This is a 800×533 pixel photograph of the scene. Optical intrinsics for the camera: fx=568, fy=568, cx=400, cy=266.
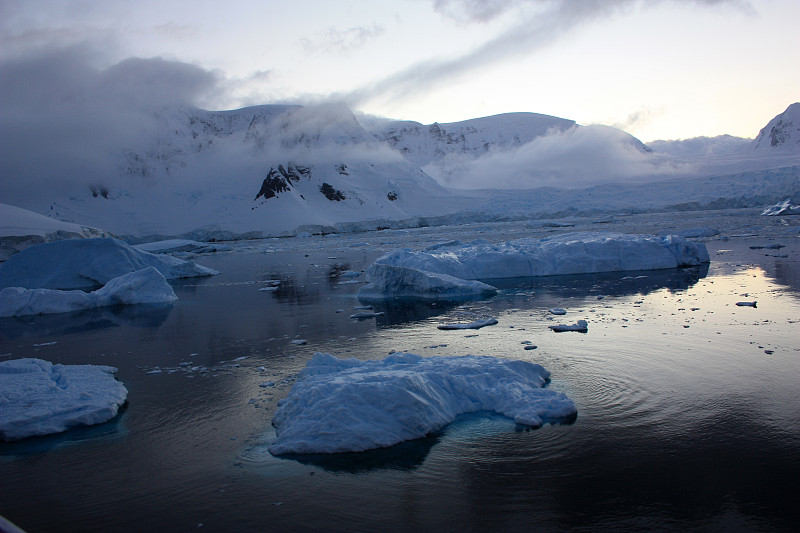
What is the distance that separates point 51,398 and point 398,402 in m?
3.74

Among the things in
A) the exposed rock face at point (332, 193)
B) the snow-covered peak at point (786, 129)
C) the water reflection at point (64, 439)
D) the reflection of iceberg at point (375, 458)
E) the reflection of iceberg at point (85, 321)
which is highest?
the snow-covered peak at point (786, 129)

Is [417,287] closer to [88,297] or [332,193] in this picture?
[88,297]

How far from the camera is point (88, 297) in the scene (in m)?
14.3

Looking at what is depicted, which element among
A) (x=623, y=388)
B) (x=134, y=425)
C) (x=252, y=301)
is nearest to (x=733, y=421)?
(x=623, y=388)

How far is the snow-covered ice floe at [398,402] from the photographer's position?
4.83 metres

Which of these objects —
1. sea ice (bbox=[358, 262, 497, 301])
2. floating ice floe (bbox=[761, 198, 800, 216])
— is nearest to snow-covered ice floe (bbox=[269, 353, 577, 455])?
sea ice (bbox=[358, 262, 497, 301])

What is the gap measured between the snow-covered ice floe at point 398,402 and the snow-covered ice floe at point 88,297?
1021cm

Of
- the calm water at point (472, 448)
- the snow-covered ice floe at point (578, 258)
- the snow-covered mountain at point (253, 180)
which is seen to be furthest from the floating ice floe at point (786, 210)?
the snow-covered mountain at point (253, 180)

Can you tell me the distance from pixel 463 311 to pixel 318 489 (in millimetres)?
7026

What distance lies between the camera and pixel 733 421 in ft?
16.3

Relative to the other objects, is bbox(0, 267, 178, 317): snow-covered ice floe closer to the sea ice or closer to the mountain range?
the sea ice

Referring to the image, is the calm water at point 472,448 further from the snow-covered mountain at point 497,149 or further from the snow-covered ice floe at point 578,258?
the snow-covered mountain at point 497,149

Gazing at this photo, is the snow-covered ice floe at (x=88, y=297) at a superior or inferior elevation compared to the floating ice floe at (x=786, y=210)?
inferior

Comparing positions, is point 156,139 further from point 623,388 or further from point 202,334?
point 623,388
